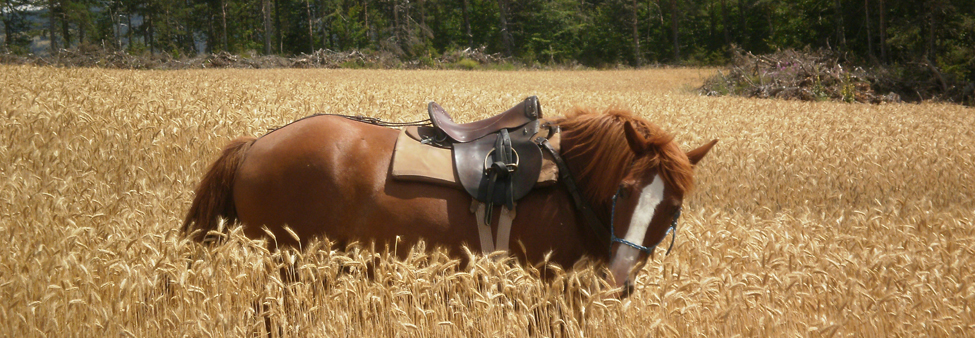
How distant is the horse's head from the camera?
2.88 meters

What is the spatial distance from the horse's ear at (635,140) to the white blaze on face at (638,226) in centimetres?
17

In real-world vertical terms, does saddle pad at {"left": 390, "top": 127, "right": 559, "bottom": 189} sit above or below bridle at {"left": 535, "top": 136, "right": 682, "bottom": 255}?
above

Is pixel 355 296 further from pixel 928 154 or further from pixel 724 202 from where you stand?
pixel 928 154

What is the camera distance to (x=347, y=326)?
287 centimetres

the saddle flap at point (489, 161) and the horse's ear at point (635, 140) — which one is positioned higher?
the horse's ear at point (635, 140)

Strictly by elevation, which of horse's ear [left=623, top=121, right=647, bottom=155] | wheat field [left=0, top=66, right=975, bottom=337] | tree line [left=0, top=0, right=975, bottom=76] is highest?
tree line [left=0, top=0, right=975, bottom=76]

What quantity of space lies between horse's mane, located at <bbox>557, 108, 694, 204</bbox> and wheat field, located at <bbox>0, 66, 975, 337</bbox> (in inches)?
19.6

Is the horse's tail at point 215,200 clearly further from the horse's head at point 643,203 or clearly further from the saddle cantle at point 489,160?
the horse's head at point 643,203

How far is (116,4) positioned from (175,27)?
18.5 feet

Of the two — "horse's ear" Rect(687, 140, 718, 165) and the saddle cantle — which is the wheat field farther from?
"horse's ear" Rect(687, 140, 718, 165)

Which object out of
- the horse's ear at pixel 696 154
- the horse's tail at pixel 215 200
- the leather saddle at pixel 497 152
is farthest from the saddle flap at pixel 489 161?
the horse's tail at pixel 215 200

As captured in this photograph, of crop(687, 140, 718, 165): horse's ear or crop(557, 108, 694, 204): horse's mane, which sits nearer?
crop(557, 108, 694, 204): horse's mane

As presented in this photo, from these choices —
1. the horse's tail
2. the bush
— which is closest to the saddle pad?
the horse's tail

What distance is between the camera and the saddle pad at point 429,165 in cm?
320
